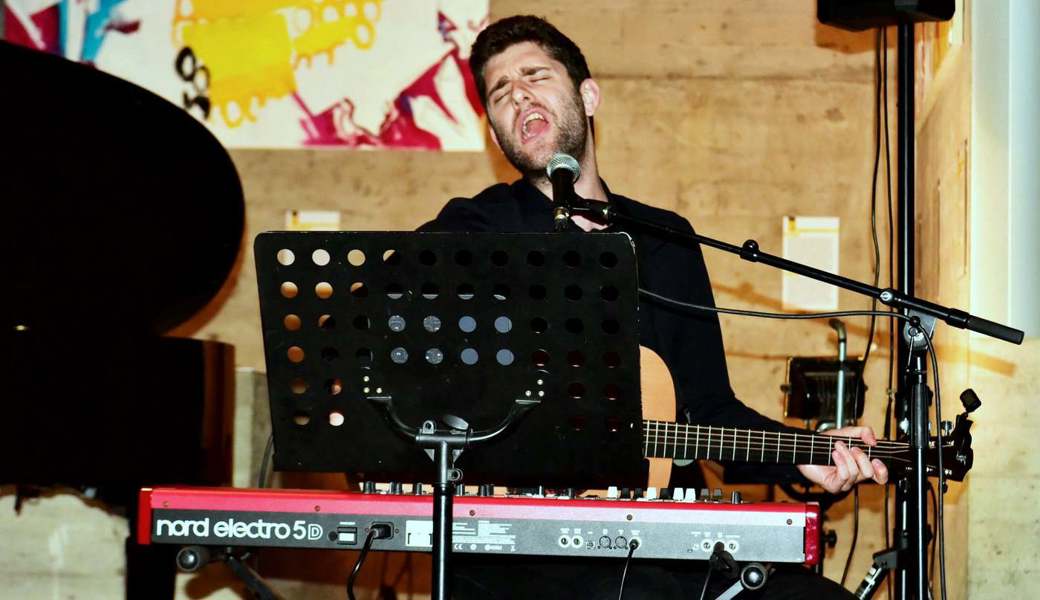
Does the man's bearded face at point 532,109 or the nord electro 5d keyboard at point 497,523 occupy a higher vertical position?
the man's bearded face at point 532,109

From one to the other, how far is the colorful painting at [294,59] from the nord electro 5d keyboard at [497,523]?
2577 mm

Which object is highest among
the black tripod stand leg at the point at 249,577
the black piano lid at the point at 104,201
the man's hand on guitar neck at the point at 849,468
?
the black piano lid at the point at 104,201

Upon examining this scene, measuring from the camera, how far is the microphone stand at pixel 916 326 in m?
2.10

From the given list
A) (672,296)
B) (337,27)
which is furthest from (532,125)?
(337,27)

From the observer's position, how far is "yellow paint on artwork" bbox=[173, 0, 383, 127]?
4480 millimetres

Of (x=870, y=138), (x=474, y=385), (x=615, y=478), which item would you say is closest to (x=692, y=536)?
(x=615, y=478)

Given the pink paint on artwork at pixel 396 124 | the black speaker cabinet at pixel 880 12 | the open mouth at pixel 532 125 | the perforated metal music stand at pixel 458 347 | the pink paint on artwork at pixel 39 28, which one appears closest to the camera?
the perforated metal music stand at pixel 458 347

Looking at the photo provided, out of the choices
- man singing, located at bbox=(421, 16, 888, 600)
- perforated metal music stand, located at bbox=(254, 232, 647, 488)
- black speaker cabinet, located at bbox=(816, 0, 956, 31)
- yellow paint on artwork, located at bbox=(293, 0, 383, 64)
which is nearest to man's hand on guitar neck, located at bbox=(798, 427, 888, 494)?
man singing, located at bbox=(421, 16, 888, 600)

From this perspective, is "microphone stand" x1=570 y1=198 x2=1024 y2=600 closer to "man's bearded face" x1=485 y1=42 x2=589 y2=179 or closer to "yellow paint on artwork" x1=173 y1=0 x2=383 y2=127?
"man's bearded face" x1=485 y1=42 x2=589 y2=179

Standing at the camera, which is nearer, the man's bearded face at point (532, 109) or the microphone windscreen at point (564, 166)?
the microphone windscreen at point (564, 166)

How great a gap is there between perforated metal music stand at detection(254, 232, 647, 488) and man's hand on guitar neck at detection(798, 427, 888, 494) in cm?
66

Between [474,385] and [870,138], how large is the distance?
2914 mm

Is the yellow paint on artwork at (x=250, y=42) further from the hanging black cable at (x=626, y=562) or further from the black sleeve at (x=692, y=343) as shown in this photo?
the hanging black cable at (x=626, y=562)

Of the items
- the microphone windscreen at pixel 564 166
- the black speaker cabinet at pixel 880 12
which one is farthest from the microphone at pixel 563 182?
the black speaker cabinet at pixel 880 12
